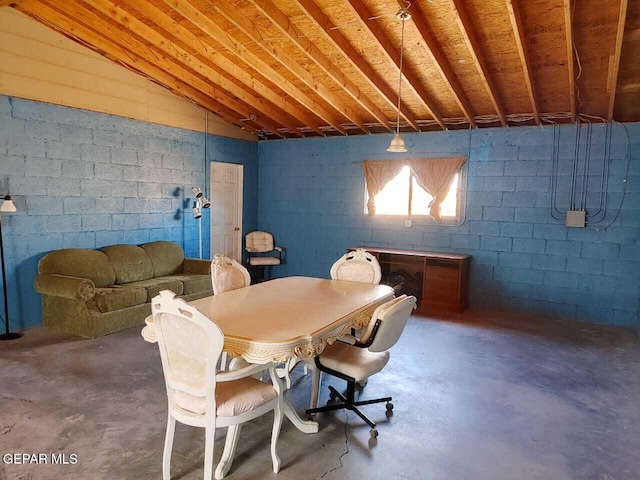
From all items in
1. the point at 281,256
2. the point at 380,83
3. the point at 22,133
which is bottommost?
the point at 281,256

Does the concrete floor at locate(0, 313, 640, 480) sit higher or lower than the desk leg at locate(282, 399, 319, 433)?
lower

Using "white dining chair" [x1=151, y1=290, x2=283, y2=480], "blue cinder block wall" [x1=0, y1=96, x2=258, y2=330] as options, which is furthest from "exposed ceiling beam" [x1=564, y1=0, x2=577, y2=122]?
"blue cinder block wall" [x1=0, y1=96, x2=258, y2=330]

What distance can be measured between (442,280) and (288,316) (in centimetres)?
375

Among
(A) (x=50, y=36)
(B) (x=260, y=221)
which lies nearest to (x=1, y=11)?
(A) (x=50, y=36)

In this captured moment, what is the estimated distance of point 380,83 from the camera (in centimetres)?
505

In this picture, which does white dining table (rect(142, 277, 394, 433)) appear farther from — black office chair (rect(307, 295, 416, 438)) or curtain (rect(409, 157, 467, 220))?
curtain (rect(409, 157, 467, 220))

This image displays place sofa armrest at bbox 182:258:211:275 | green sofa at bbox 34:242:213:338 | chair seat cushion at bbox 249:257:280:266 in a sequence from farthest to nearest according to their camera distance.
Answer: chair seat cushion at bbox 249:257:280:266
sofa armrest at bbox 182:258:211:275
green sofa at bbox 34:242:213:338

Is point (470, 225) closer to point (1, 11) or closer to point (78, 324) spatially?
point (78, 324)

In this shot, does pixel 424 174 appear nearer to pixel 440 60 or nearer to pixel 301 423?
pixel 440 60

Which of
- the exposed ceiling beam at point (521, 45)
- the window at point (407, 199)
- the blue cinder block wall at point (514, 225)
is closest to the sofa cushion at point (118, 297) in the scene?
the blue cinder block wall at point (514, 225)

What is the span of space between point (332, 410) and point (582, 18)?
12.3 ft

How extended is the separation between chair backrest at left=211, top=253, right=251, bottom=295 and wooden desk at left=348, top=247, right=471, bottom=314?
3021 millimetres

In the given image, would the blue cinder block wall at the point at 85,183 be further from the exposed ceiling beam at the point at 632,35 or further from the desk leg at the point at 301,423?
the exposed ceiling beam at the point at 632,35

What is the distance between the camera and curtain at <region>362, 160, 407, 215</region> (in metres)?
A: 6.57
